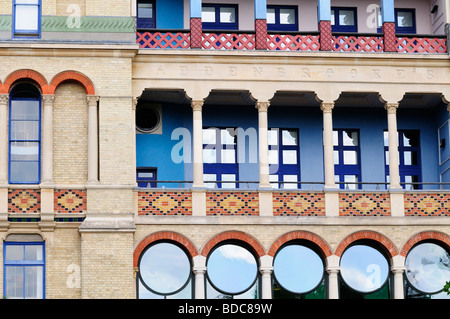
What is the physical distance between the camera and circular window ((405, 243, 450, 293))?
38031 mm

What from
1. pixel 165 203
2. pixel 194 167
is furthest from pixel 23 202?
pixel 194 167

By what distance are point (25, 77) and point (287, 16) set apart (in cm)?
916

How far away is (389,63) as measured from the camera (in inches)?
1537

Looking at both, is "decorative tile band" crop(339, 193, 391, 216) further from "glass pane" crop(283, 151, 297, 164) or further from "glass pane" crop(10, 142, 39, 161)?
"glass pane" crop(10, 142, 39, 161)

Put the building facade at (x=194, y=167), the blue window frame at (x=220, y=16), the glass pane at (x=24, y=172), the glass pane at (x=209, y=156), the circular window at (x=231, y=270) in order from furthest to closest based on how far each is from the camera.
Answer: the blue window frame at (x=220, y=16) < the glass pane at (x=209, y=156) < the circular window at (x=231, y=270) < the glass pane at (x=24, y=172) < the building facade at (x=194, y=167)

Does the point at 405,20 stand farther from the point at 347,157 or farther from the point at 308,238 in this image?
the point at 308,238

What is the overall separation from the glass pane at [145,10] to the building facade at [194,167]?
0.18 meters

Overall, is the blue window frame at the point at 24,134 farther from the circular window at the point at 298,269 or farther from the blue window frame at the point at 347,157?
the blue window frame at the point at 347,157

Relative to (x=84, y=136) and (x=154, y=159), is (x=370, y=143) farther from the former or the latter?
(x=84, y=136)

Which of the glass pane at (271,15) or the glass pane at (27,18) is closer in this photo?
the glass pane at (27,18)

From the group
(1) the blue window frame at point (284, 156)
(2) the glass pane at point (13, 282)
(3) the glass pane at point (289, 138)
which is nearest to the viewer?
(2) the glass pane at point (13, 282)

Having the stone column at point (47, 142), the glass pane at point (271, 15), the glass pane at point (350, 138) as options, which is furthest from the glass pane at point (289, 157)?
the stone column at point (47, 142)

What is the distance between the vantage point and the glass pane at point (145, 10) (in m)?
40.6

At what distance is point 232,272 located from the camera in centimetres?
3728
